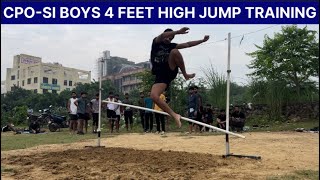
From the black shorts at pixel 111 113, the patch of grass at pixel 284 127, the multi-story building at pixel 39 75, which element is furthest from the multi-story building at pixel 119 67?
the multi-story building at pixel 39 75

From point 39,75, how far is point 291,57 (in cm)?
4326

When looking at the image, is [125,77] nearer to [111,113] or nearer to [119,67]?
[119,67]

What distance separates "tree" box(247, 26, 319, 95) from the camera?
18969mm

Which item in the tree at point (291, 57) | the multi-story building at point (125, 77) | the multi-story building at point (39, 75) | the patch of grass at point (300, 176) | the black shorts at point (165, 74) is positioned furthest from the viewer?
the multi-story building at point (39, 75)

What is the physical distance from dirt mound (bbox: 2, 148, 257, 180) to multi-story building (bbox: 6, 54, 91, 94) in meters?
49.6

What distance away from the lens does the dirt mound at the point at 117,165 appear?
13.4 ft

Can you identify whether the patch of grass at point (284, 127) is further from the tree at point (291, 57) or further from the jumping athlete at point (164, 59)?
the jumping athlete at point (164, 59)

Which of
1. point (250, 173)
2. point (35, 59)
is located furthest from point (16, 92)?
Result: point (250, 173)

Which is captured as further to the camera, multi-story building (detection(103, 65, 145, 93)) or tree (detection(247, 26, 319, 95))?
multi-story building (detection(103, 65, 145, 93))

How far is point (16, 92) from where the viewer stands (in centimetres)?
3762

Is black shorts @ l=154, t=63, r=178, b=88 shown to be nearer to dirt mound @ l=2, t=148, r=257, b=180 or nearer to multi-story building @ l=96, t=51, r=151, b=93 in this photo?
dirt mound @ l=2, t=148, r=257, b=180

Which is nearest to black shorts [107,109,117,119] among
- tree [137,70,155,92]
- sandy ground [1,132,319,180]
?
tree [137,70,155,92]

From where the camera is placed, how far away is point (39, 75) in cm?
5441

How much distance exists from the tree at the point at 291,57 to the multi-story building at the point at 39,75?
38.0m
